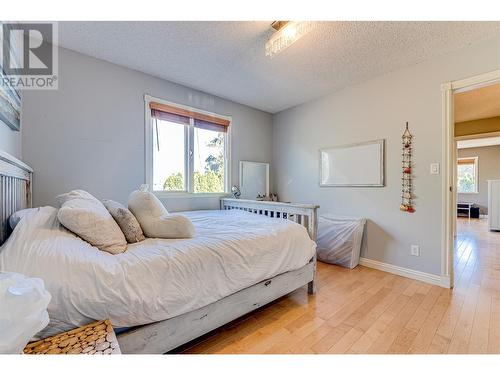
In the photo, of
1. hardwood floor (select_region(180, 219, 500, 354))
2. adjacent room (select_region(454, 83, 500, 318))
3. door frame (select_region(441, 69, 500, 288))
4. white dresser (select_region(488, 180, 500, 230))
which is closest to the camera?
hardwood floor (select_region(180, 219, 500, 354))

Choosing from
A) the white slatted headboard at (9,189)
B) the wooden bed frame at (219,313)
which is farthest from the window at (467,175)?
the white slatted headboard at (9,189)

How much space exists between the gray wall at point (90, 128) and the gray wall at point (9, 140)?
0.09 m

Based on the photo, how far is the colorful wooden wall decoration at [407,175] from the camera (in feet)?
8.05

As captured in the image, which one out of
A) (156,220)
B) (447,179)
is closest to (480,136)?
(447,179)

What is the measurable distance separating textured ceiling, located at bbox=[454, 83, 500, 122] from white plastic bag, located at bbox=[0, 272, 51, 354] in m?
4.27

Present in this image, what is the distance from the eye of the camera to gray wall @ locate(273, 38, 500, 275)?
7.40ft

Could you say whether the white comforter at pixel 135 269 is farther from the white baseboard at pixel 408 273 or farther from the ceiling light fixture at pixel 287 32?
the white baseboard at pixel 408 273

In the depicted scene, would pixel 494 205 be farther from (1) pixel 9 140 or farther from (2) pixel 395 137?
(1) pixel 9 140

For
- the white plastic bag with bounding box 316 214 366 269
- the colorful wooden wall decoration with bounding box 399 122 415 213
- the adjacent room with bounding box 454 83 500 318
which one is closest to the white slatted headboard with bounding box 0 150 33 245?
the white plastic bag with bounding box 316 214 366 269

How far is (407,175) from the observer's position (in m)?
2.48

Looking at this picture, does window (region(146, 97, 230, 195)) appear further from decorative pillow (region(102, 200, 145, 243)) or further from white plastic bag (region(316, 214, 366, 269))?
white plastic bag (region(316, 214, 366, 269))
